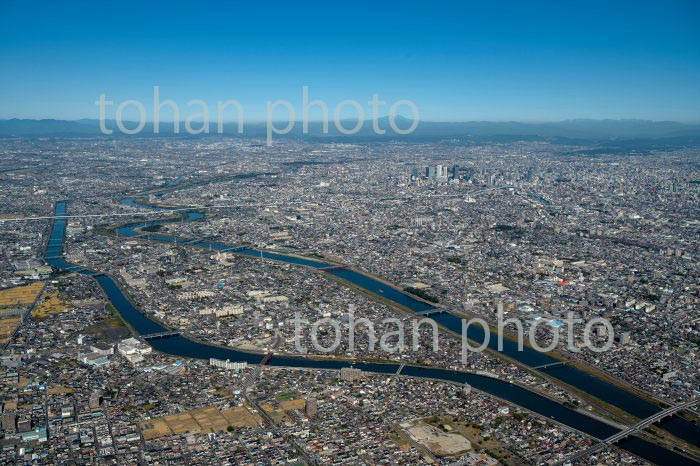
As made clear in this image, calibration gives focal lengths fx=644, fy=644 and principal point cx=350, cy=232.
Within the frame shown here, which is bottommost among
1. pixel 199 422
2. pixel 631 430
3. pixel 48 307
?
pixel 631 430

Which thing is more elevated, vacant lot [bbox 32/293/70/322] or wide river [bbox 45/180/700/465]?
vacant lot [bbox 32/293/70/322]

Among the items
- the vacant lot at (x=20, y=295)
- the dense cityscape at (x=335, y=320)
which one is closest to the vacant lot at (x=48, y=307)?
the dense cityscape at (x=335, y=320)

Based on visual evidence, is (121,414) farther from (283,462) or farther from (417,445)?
(417,445)

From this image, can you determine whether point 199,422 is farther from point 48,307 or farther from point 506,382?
point 48,307

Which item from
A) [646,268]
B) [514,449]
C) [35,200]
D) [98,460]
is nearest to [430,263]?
[646,268]

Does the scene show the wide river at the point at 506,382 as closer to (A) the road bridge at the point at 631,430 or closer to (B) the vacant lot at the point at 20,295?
(A) the road bridge at the point at 631,430

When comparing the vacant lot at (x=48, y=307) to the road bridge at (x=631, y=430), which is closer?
the road bridge at (x=631, y=430)

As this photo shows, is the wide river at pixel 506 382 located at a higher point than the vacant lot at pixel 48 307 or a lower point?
lower

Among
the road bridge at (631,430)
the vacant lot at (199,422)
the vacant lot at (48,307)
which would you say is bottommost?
the road bridge at (631,430)

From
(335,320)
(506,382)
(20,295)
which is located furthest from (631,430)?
(20,295)

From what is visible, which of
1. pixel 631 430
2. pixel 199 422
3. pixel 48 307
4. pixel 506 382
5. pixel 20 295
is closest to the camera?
pixel 199 422

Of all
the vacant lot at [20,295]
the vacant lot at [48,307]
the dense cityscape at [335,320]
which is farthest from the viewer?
the vacant lot at [20,295]

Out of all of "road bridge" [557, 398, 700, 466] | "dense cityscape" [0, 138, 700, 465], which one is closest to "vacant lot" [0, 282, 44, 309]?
"dense cityscape" [0, 138, 700, 465]

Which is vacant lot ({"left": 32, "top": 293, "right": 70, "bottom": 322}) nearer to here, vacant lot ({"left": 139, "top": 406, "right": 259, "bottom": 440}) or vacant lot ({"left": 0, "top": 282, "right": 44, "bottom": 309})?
vacant lot ({"left": 0, "top": 282, "right": 44, "bottom": 309})
